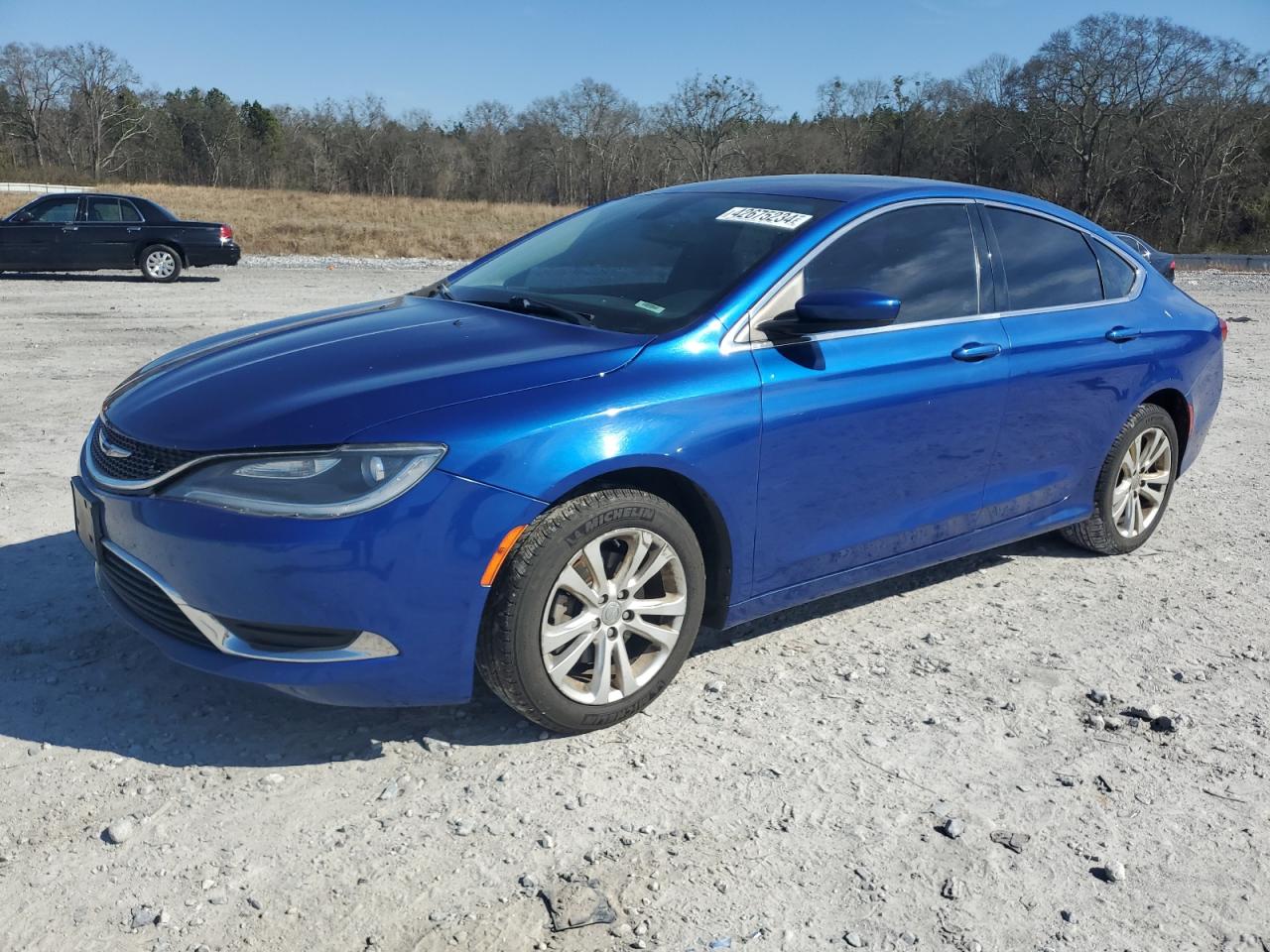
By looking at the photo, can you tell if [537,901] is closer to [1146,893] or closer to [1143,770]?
[1146,893]

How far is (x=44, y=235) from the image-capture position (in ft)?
57.1

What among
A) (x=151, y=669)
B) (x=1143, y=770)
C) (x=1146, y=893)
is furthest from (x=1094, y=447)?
(x=151, y=669)

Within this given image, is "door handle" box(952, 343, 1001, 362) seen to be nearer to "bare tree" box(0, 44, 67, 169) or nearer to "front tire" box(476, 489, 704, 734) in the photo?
"front tire" box(476, 489, 704, 734)

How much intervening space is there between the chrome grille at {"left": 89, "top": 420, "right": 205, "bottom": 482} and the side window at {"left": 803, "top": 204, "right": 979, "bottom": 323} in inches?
81.7

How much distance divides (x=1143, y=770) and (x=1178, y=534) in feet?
9.06

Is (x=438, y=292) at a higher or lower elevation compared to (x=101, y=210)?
higher

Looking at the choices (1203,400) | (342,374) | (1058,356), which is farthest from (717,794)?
(1203,400)

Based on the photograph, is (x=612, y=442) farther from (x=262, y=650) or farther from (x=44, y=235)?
(x=44, y=235)

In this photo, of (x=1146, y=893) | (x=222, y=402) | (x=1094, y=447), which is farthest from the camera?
(x=1094, y=447)

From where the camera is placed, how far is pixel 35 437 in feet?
22.0

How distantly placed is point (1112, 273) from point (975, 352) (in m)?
1.33

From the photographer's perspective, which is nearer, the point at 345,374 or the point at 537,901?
the point at 537,901

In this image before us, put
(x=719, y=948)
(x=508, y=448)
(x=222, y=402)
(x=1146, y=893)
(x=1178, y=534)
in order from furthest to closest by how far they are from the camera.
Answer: (x=1178, y=534)
(x=222, y=402)
(x=508, y=448)
(x=1146, y=893)
(x=719, y=948)

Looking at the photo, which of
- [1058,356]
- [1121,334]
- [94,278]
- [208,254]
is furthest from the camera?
[94,278]
